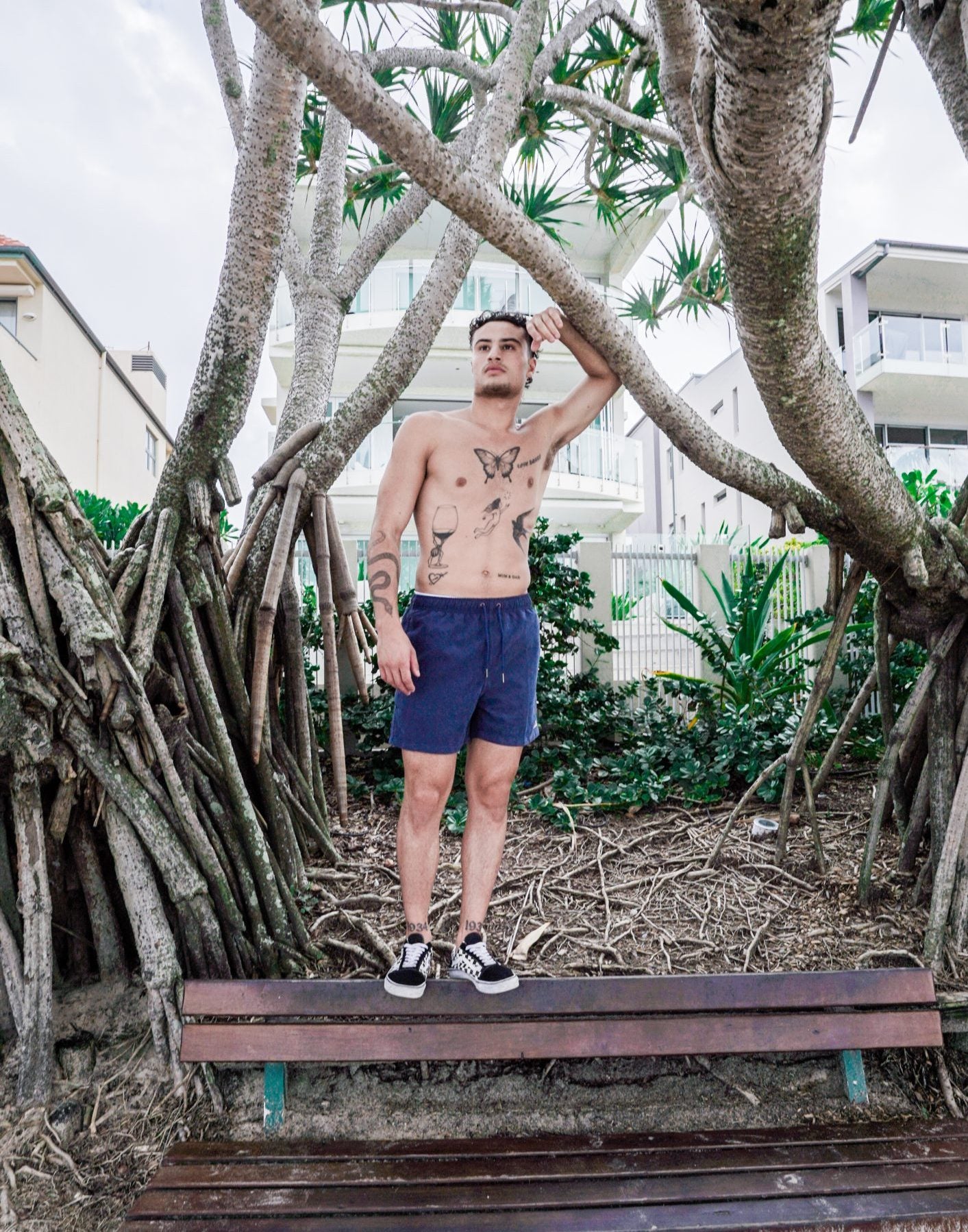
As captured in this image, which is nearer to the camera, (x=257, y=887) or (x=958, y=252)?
(x=257, y=887)

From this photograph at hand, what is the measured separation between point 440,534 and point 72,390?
41.5 ft

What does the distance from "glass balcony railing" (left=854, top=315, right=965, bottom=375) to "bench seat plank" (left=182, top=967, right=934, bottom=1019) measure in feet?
46.9

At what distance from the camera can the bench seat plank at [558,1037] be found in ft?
6.82

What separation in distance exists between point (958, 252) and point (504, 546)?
15.0 meters

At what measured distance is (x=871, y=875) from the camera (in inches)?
124

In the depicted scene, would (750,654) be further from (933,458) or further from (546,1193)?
(933,458)

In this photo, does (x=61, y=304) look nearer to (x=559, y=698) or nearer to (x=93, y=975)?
(x=559, y=698)

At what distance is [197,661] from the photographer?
8.86 feet

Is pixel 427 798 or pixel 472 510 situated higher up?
pixel 472 510

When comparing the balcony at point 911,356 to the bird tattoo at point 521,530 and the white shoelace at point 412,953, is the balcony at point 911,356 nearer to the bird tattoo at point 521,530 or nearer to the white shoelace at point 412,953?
the bird tattoo at point 521,530

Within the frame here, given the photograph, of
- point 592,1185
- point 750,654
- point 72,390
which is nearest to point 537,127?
point 750,654

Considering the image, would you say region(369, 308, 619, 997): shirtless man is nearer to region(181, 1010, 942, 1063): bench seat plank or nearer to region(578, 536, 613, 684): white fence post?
region(181, 1010, 942, 1063): bench seat plank

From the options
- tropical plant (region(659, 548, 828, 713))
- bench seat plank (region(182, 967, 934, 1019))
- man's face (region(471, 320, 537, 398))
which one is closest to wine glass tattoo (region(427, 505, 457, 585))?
man's face (region(471, 320, 537, 398))

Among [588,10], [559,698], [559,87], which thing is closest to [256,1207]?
[559,698]
